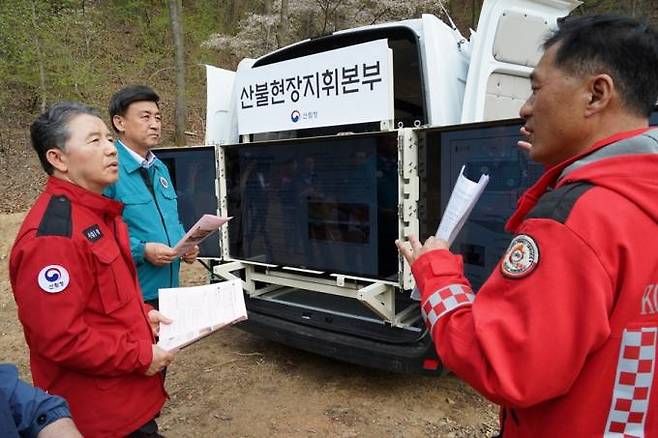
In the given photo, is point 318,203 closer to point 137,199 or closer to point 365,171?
point 365,171

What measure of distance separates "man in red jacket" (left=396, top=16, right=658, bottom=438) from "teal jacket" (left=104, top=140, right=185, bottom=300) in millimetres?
1888

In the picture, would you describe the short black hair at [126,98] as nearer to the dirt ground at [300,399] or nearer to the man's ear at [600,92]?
the dirt ground at [300,399]

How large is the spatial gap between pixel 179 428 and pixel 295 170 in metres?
1.86

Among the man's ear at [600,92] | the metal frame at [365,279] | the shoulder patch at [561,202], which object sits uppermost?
the man's ear at [600,92]

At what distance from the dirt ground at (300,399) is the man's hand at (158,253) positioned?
1237 mm

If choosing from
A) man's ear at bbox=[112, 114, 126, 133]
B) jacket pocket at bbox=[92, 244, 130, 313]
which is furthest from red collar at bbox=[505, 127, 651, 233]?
man's ear at bbox=[112, 114, 126, 133]

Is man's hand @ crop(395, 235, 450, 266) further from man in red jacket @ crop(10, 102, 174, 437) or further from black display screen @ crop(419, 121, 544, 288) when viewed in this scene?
black display screen @ crop(419, 121, 544, 288)

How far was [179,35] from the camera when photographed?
12867mm

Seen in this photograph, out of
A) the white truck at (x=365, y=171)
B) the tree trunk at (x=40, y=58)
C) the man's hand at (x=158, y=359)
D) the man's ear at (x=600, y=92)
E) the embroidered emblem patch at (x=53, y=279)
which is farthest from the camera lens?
the tree trunk at (x=40, y=58)

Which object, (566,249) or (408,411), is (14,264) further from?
(408,411)

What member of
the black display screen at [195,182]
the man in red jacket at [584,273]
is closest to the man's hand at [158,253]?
the black display screen at [195,182]

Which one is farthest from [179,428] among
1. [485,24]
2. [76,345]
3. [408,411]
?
[485,24]

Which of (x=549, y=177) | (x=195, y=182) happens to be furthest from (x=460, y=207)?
(x=195, y=182)

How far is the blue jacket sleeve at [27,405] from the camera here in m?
1.29
